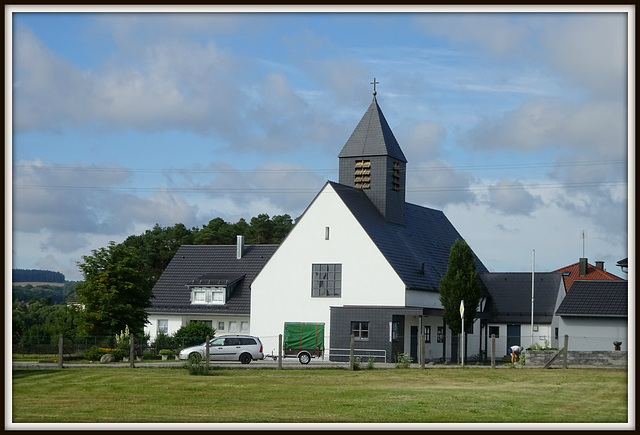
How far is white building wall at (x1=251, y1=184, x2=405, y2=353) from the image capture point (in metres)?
46.3

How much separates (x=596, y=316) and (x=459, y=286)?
6.26 m

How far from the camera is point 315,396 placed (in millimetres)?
24844

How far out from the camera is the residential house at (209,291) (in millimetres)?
54469

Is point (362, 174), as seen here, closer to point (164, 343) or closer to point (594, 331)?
point (164, 343)

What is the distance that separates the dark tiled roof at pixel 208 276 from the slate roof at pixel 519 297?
1359 centimetres

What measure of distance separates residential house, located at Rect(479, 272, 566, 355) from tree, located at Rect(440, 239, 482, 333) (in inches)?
312

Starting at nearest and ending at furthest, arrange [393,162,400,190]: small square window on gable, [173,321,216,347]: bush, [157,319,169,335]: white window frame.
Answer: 1. [173,321,216,347]: bush
2. [393,162,400,190]: small square window on gable
3. [157,319,169,335]: white window frame

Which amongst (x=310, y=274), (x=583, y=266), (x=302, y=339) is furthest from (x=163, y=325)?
(x=583, y=266)

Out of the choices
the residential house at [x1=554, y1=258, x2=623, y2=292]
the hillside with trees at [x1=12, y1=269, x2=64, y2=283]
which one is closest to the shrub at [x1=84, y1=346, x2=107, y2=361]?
the hillside with trees at [x1=12, y1=269, x2=64, y2=283]

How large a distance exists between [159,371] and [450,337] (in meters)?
20.3

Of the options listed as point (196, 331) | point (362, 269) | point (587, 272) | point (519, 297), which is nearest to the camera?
point (362, 269)

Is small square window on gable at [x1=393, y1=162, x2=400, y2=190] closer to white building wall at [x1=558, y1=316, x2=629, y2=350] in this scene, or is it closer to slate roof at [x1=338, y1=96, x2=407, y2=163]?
slate roof at [x1=338, y1=96, x2=407, y2=163]

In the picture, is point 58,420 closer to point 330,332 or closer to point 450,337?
point 330,332

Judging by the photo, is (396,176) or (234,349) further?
(396,176)
